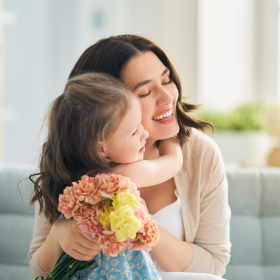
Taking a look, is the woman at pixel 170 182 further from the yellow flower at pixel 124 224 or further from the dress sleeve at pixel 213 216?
the yellow flower at pixel 124 224

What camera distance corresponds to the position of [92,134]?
1023 mm

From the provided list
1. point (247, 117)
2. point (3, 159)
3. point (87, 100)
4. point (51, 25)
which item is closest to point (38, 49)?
point (51, 25)

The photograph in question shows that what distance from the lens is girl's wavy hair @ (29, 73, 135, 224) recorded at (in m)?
1.02

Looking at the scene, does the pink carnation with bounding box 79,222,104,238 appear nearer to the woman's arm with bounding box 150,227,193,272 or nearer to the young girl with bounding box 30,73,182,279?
the young girl with bounding box 30,73,182,279

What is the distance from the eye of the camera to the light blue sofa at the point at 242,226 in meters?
Result: 1.77

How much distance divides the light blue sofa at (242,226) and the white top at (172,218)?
552 millimetres

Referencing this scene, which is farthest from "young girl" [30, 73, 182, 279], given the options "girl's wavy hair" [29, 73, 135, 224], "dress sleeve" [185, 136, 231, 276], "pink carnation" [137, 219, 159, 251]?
"dress sleeve" [185, 136, 231, 276]

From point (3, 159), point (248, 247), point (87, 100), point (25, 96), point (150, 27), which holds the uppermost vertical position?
point (150, 27)

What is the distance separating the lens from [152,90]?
1217 millimetres

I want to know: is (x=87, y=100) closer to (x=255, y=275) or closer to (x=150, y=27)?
(x=255, y=275)

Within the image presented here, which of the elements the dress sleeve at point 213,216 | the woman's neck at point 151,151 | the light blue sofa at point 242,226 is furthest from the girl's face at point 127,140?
the light blue sofa at point 242,226

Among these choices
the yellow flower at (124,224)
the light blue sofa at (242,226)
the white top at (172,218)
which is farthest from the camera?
the light blue sofa at (242,226)

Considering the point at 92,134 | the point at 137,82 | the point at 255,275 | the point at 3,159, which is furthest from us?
the point at 3,159

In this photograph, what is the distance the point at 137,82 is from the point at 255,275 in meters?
1.23
